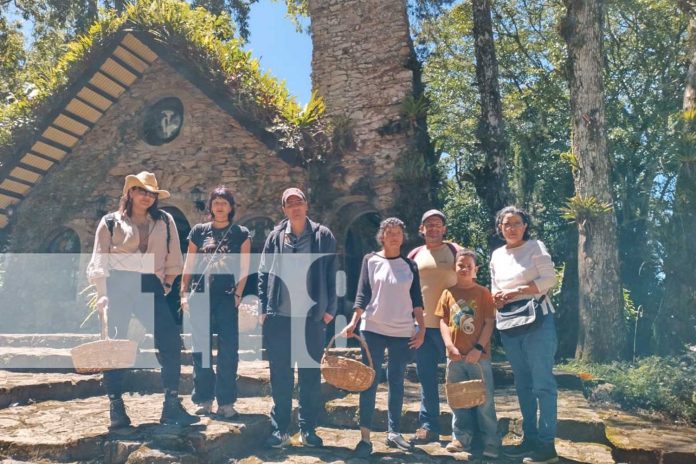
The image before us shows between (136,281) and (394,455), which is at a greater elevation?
(136,281)

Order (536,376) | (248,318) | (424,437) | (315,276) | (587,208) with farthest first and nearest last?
1. (587,208)
2. (248,318)
3. (424,437)
4. (315,276)
5. (536,376)

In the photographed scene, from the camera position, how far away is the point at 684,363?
22.9 ft

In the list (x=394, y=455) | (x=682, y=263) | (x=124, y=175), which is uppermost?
(x=124, y=175)

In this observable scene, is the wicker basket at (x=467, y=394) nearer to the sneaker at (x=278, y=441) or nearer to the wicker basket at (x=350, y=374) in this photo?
the wicker basket at (x=350, y=374)

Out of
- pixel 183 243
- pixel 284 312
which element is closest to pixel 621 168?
pixel 183 243

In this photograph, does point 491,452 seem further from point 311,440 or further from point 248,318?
point 248,318

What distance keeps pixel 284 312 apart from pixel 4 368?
4.33 meters

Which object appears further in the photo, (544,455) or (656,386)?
(656,386)

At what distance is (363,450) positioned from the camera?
389 centimetres

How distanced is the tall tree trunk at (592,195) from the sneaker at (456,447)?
16.1 ft

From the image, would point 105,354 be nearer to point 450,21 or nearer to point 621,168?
point 621,168

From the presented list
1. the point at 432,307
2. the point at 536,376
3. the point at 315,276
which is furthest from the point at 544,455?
the point at 315,276

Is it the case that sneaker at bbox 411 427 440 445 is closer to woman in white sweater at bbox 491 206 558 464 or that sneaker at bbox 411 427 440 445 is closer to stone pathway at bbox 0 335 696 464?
stone pathway at bbox 0 335 696 464

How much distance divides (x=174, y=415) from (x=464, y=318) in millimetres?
2124
